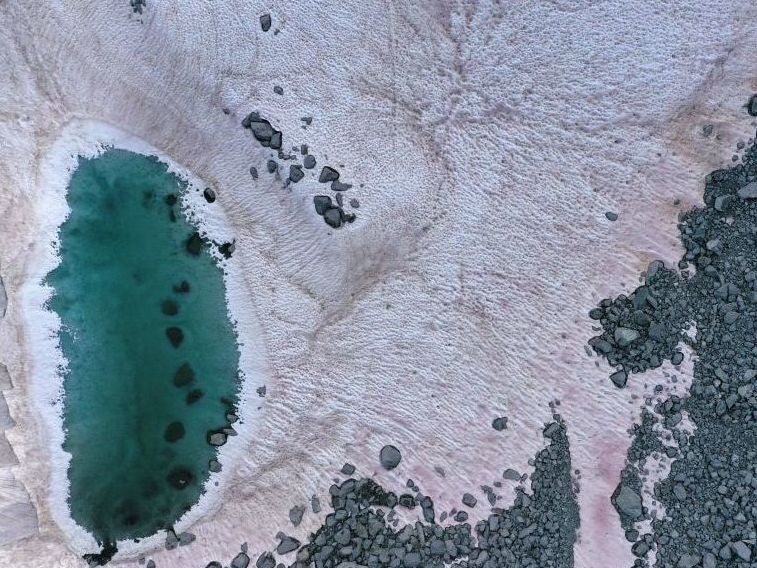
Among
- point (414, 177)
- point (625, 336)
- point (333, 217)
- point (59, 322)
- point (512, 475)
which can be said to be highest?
point (414, 177)

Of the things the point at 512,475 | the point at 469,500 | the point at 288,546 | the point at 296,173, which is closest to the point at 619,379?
the point at 512,475

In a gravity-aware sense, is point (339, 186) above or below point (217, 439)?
above

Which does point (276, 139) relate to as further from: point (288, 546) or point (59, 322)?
point (288, 546)

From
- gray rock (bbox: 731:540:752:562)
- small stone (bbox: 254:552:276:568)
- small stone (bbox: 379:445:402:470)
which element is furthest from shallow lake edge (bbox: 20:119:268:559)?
gray rock (bbox: 731:540:752:562)

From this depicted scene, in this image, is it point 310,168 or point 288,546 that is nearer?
point 288,546

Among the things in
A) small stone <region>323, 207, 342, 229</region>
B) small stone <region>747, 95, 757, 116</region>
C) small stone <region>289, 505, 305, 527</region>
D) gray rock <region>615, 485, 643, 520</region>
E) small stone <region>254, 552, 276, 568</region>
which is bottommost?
small stone <region>254, 552, 276, 568</region>

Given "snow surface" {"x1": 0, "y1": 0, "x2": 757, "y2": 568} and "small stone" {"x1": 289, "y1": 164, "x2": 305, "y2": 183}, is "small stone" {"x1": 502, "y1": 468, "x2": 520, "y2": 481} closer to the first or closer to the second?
"snow surface" {"x1": 0, "y1": 0, "x2": 757, "y2": 568}

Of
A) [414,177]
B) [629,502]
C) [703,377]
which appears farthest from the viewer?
[414,177]
